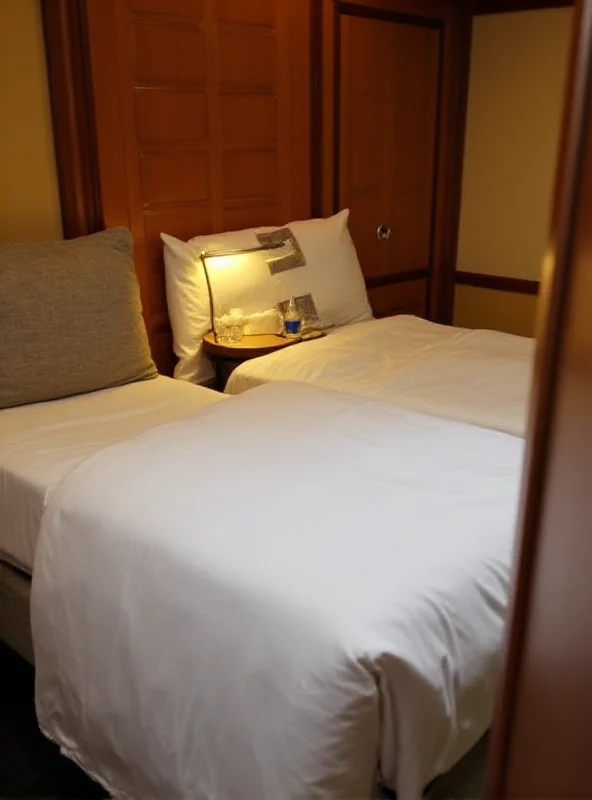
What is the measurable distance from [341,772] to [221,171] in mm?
2263

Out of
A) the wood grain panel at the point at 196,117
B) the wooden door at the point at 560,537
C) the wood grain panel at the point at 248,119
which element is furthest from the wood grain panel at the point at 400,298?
the wooden door at the point at 560,537

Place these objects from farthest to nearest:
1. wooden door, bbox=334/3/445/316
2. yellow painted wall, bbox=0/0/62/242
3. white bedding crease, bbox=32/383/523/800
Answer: wooden door, bbox=334/3/445/316 < yellow painted wall, bbox=0/0/62/242 < white bedding crease, bbox=32/383/523/800

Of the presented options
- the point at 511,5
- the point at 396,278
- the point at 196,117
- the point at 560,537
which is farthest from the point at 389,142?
the point at 560,537

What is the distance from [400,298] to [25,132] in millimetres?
2052

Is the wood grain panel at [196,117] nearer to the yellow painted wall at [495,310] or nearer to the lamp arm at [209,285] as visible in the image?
the lamp arm at [209,285]

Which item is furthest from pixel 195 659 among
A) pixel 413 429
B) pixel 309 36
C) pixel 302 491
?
pixel 309 36

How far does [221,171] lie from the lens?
9.34 ft

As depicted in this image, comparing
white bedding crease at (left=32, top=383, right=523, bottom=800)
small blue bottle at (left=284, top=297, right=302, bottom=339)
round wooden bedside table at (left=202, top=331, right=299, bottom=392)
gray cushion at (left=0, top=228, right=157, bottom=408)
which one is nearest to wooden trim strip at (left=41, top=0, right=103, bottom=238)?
gray cushion at (left=0, top=228, right=157, bottom=408)

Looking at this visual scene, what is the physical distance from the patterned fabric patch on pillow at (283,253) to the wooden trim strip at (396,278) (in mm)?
788

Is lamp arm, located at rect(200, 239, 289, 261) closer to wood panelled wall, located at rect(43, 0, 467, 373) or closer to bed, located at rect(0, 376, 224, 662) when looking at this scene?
wood panelled wall, located at rect(43, 0, 467, 373)

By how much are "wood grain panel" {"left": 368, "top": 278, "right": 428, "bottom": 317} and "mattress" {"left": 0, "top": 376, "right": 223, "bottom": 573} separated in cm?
157

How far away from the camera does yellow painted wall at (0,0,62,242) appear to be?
225 cm

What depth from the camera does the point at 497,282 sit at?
3.97 m

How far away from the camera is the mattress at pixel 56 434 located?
1.72 meters
